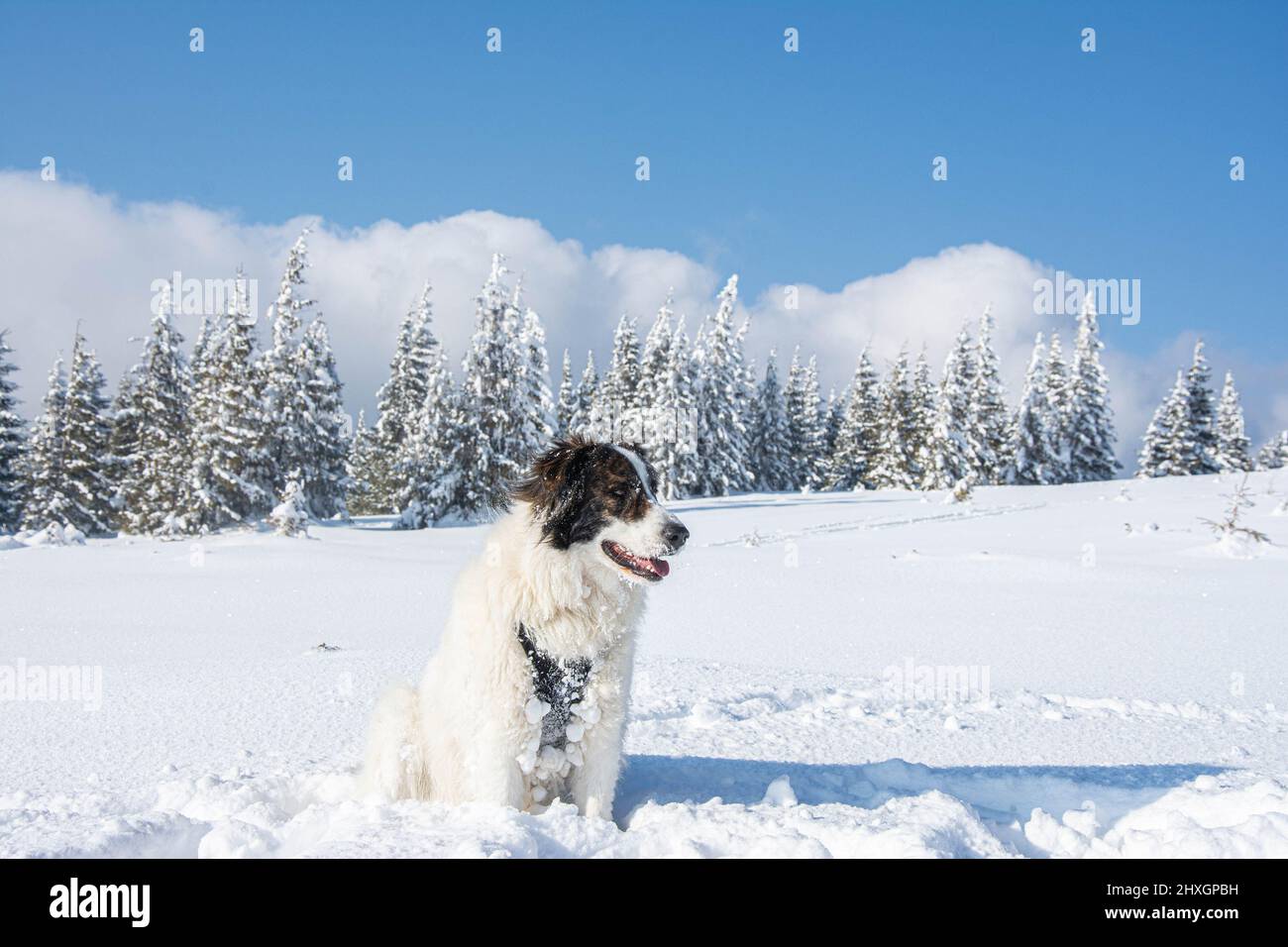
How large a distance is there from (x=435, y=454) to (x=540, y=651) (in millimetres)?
30486

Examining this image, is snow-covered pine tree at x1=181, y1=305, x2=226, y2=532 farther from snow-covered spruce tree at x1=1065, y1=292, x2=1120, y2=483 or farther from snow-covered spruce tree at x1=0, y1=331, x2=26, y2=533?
snow-covered spruce tree at x1=1065, y1=292, x2=1120, y2=483

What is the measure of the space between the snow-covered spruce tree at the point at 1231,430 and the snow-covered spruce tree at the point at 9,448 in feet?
215

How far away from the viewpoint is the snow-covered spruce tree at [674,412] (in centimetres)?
4084

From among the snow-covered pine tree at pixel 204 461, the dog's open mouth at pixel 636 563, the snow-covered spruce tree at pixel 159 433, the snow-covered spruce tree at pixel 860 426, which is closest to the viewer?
the dog's open mouth at pixel 636 563

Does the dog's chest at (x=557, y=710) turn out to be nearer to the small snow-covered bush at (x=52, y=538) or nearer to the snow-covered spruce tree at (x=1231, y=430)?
the small snow-covered bush at (x=52, y=538)

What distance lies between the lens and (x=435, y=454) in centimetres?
3262

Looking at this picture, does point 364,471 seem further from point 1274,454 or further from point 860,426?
point 1274,454

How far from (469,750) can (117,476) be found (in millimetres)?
41870

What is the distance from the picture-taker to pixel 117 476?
121ft

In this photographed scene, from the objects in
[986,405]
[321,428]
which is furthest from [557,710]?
[986,405]

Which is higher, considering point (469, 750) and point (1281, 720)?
point (469, 750)

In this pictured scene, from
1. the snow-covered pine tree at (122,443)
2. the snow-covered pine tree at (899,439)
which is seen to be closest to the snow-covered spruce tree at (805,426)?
the snow-covered pine tree at (899,439)
